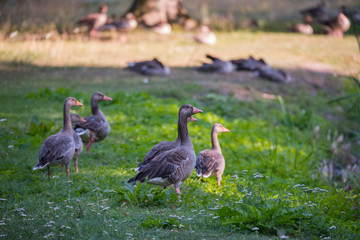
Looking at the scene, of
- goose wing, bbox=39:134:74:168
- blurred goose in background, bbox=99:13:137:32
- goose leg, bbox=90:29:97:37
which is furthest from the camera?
goose leg, bbox=90:29:97:37

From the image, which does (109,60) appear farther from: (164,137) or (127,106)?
(164,137)

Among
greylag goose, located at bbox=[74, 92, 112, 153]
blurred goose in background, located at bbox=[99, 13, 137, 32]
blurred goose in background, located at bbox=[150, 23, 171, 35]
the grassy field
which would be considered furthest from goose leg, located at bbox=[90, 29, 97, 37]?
greylag goose, located at bbox=[74, 92, 112, 153]

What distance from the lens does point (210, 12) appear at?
1147 inches

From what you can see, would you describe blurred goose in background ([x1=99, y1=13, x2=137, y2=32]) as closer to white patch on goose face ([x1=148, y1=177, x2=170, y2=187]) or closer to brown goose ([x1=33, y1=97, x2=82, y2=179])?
brown goose ([x1=33, y1=97, x2=82, y2=179])

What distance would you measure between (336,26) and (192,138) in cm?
1699

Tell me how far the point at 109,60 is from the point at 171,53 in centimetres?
309

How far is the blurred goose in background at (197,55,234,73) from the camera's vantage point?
15836mm

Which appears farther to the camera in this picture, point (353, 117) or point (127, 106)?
point (353, 117)

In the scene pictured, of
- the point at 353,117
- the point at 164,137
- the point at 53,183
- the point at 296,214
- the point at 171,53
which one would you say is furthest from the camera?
the point at 171,53

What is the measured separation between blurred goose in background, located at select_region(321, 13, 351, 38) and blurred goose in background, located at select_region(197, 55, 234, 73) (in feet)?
34.7

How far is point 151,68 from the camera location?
1515 centimetres

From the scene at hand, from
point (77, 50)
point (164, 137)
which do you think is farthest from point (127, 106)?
point (77, 50)

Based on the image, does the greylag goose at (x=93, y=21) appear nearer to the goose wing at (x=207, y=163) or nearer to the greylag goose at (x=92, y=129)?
the greylag goose at (x=92, y=129)

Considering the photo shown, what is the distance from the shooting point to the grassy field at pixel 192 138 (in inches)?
216
